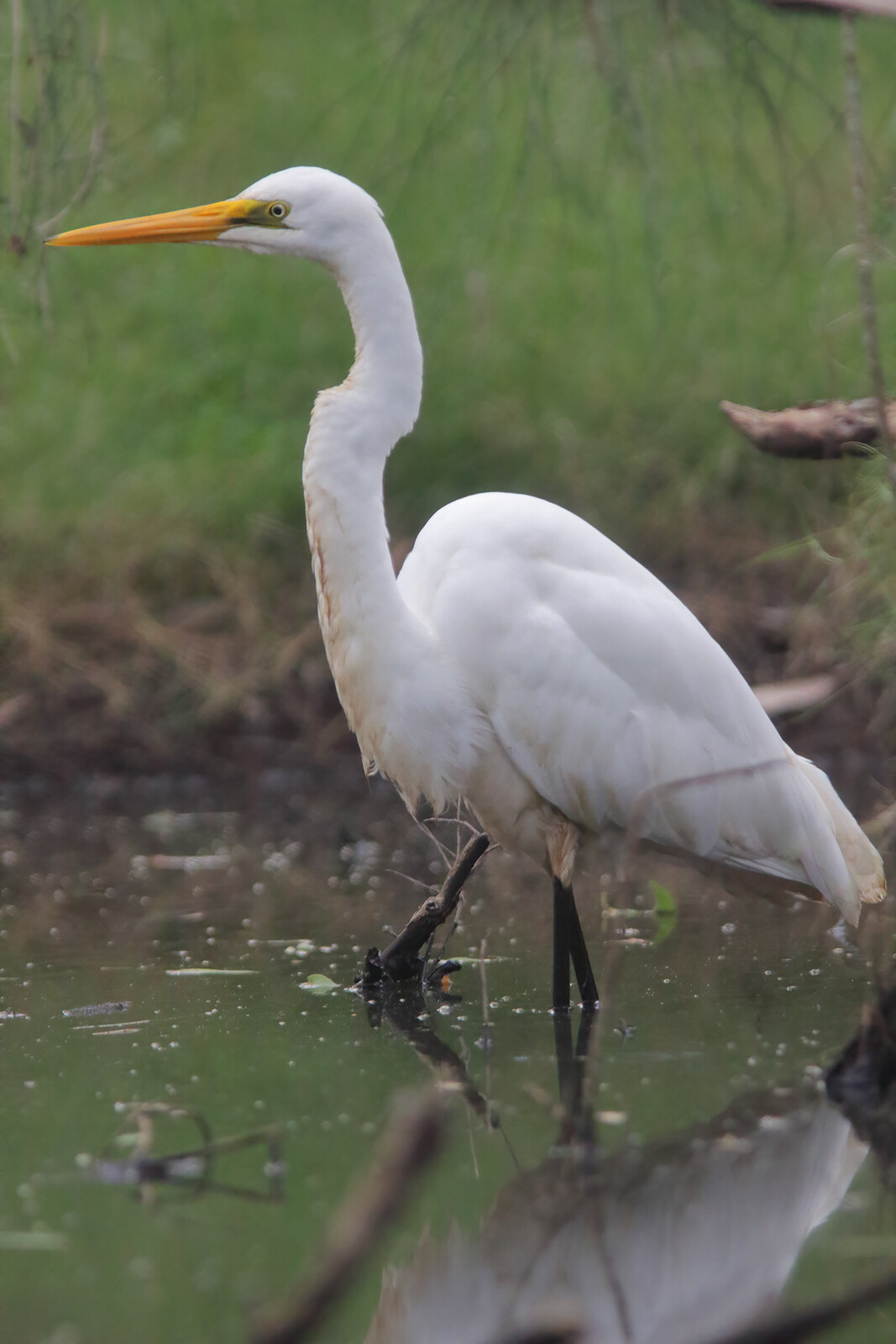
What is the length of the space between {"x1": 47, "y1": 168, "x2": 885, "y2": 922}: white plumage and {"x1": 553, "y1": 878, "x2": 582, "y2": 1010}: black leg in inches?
2.9

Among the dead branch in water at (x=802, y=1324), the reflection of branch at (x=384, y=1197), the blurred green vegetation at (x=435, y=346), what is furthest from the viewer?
the blurred green vegetation at (x=435, y=346)

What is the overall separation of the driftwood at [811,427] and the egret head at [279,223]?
768 millimetres

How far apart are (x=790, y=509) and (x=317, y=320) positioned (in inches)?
86.2

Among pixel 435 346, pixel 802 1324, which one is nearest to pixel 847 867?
pixel 802 1324

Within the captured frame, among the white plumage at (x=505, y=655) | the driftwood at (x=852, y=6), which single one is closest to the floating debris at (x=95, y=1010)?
the white plumage at (x=505, y=655)

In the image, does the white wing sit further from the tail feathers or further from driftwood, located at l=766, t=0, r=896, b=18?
driftwood, located at l=766, t=0, r=896, b=18

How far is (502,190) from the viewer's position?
25.8 ft

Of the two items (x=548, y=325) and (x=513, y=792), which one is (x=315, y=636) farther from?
(x=513, y=792)

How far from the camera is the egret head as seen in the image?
124 inches

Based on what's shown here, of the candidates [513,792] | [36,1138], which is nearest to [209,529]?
[513,792]

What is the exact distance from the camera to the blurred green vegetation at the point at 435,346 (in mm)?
6172

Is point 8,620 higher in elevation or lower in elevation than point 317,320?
lower

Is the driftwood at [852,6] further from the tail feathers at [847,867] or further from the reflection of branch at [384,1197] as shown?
the reflection of branch at [384,1197]

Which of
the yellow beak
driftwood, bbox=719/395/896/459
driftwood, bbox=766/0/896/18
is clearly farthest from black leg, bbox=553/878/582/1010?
driftwood, bbox=766/0/896/18
